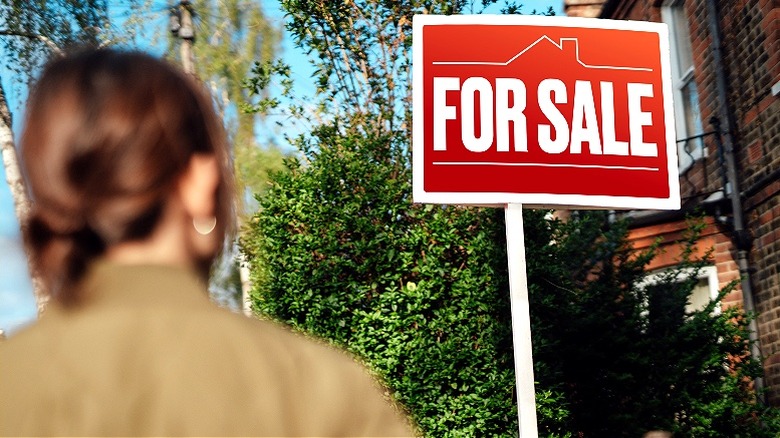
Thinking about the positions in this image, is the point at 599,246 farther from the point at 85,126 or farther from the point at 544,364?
the point at 85,126

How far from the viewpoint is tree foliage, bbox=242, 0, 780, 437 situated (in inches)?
305

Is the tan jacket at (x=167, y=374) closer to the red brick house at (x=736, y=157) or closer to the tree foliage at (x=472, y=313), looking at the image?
the tree foliage at (x=472, y=313)

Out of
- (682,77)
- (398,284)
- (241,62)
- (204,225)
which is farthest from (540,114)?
(241,62)

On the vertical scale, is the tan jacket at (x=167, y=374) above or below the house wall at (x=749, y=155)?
below

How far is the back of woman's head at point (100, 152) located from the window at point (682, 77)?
37.8ft

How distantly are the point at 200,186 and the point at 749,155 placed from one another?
396 inches

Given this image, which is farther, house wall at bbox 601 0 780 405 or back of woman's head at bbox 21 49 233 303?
house wall at bbox 601 0 780 405

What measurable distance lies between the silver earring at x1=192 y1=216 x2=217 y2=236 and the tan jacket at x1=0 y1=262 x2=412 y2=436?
0.20ft

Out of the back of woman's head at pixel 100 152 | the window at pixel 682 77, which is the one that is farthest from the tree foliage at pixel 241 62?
the back of woman's head at pixel 100 152

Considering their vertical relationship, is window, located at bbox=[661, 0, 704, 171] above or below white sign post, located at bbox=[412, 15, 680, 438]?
above

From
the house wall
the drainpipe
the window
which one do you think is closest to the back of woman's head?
the house wall

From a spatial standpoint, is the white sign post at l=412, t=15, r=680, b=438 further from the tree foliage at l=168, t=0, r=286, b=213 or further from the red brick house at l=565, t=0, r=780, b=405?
the tree foliage at l=168, t=0, r=286, b=213

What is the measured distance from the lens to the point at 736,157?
10.5 metres

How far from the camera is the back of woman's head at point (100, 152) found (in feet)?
3.56
